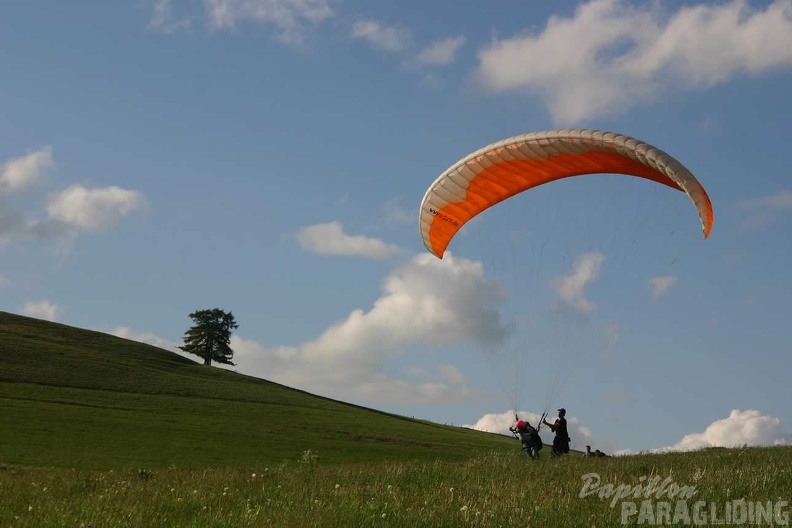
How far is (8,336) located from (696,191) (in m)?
76.7

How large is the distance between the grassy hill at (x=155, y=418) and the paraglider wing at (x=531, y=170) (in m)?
13.1

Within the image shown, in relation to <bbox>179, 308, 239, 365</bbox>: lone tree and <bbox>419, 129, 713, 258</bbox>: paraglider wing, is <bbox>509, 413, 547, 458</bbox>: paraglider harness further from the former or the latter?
<bbox>179, 308, 239, 365</bbox>: lone tree

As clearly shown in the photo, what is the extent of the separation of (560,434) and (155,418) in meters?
41.6

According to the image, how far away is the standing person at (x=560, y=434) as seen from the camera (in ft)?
66.3

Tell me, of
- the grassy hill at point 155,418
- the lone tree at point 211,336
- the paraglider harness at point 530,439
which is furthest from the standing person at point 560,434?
the lone tree at point 211,336

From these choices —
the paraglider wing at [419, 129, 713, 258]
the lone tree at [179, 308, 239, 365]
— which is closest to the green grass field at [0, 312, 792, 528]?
the paraglider wing at [419, 129, 713, 258]

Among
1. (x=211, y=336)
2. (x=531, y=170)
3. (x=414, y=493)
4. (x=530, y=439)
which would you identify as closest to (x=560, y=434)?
(x=530, y=439)

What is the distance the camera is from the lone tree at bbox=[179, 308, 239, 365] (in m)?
125

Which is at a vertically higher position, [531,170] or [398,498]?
[531,170]

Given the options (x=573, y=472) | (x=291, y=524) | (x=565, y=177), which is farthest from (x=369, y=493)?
(x=565, y=177)

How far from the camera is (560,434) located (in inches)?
805

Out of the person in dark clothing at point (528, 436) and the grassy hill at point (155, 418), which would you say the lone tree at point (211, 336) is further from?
the person in dark clothing at point (528, 436)

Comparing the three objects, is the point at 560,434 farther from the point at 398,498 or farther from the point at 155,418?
the point at 155,418

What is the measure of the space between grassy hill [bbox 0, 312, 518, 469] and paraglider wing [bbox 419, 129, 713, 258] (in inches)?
516
